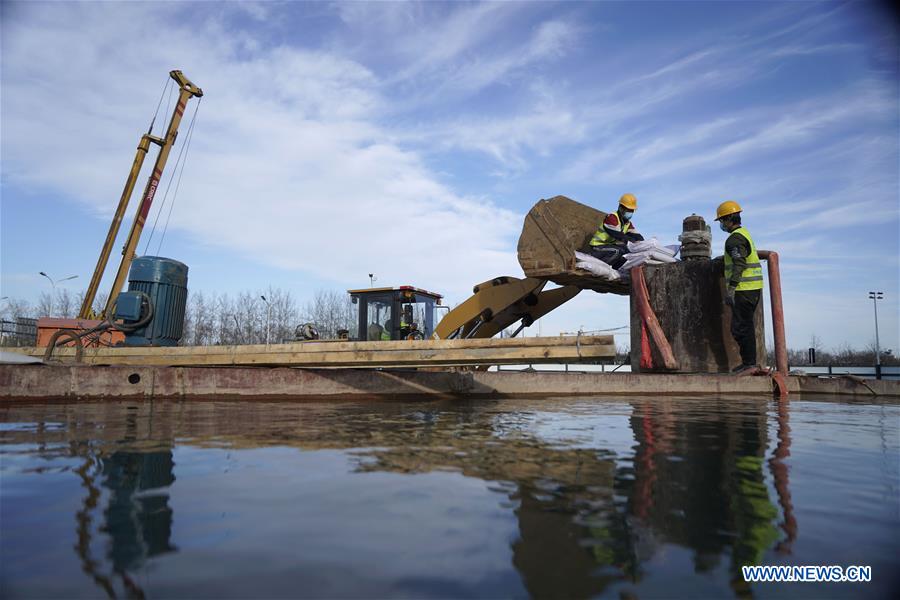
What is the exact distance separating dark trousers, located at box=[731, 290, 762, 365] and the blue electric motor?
28.5 feet

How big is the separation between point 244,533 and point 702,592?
3.62 feet

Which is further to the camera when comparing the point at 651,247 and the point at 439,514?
the point at 651,247

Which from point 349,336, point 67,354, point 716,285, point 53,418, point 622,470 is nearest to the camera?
point 622,470

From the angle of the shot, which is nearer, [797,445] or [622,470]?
[622,470]

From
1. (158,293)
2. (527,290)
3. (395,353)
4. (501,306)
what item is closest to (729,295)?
(527,290)

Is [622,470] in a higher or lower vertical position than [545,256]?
lower

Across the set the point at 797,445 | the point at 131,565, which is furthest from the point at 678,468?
the point at 131,565

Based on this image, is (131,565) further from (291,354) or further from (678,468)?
(291,354)

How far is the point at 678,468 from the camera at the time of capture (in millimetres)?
2225

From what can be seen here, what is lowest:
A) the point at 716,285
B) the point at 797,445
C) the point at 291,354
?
the point at 797,445

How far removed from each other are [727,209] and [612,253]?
1.60 m

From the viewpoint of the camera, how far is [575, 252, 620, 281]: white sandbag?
23.6 ft

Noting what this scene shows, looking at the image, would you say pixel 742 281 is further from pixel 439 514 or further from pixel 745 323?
pixel 439 514

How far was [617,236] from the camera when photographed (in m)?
7.42
